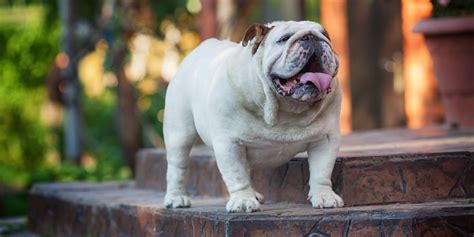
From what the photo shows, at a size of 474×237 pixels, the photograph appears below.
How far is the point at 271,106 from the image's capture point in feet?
21.3

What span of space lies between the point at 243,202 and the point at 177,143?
0.83 metres

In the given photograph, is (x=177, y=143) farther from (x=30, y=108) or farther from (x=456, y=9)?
(x=30, y=108)

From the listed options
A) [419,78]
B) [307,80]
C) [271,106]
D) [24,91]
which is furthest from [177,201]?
[24,91]

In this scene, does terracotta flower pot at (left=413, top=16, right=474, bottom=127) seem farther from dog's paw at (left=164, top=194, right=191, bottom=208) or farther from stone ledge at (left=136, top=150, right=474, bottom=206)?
dog's paw at (left=164, top=194, right=191, bottom=208)

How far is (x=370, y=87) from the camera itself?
60.5 feet

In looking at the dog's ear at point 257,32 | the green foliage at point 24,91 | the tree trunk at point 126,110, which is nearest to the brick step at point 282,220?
the dog's ear at point 257,32

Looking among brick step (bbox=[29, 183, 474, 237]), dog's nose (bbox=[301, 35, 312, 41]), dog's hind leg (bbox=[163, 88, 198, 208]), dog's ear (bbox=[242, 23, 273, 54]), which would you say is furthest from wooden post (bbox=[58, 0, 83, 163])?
dog's nose (bbox=[301, 35, 312, 41])

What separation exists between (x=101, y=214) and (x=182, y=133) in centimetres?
175

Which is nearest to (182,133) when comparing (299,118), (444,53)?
(299,118)

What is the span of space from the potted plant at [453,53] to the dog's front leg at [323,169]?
3.50 meters

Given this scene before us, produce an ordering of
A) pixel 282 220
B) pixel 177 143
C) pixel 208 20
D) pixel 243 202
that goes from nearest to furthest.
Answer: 1. pixel 282 220
2. pixel 243 202
3. pixel 177 143
4. pixel 208 20

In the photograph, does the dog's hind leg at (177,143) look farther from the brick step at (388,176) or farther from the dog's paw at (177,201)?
the brick step at (388,176)

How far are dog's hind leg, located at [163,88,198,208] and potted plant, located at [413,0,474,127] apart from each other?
331cm

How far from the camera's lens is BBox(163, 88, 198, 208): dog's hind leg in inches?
287
